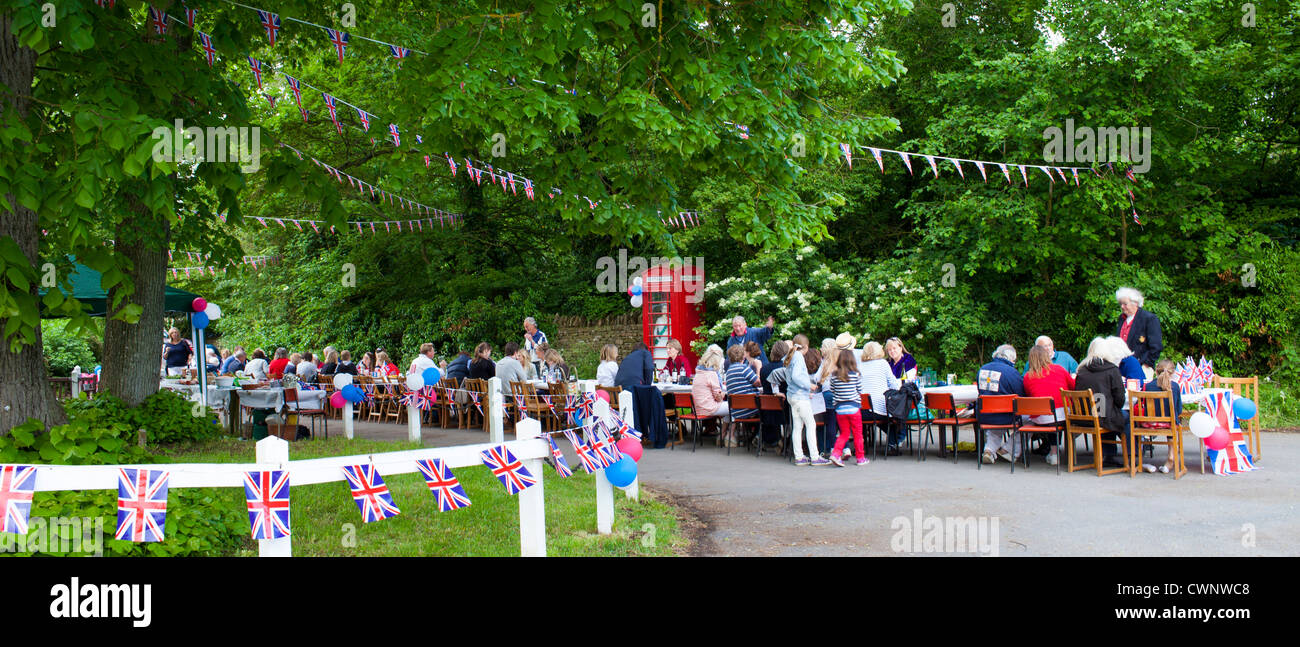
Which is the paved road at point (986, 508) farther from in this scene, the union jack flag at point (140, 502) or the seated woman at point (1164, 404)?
the union jack flag at point (140, 502)

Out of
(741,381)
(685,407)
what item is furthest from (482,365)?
(741,381)

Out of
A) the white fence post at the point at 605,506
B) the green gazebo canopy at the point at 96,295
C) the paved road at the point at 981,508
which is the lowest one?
the paved road at the point at 981,508

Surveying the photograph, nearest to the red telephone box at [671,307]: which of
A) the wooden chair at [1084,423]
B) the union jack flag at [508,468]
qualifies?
the wooden chair at [1084,423]

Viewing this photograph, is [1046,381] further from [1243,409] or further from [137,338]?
[137,338]

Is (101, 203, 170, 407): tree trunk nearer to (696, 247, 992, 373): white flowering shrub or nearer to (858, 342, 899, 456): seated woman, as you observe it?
(858, 342, 899, 456): seated woman

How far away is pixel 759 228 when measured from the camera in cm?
783

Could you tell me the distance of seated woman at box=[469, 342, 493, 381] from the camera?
14.5m

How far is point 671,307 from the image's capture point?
20.2m

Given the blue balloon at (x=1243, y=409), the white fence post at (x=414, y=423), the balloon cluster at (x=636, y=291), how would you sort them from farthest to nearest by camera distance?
the balloon cluster at (x=636, y=291) < the white fence post at (x=414, y=423) < the blue balloon at (x=1243, y=409)

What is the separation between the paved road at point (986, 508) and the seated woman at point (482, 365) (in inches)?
193

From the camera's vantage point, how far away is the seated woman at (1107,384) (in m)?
9.26

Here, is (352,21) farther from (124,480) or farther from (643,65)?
(124,480)

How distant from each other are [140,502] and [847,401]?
26.0ft

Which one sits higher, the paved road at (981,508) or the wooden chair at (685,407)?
the wooden chair at (685,407)
